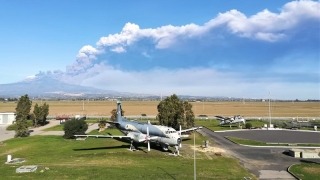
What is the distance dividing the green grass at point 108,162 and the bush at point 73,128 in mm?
4671

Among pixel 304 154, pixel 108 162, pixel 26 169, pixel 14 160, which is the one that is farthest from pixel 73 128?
pixel 304 154

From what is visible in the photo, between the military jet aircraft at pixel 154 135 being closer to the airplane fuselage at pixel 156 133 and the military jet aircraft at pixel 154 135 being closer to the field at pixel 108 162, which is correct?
the airplane fuselage at pixel 156 133

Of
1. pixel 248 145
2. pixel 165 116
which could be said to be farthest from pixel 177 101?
pixel 248 145

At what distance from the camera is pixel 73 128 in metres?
67.9

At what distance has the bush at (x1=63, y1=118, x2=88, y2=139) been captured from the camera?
6746cm

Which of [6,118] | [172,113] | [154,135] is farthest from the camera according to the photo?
[6,118]

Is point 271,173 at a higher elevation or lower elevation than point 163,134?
lower

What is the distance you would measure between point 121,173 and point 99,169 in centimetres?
374

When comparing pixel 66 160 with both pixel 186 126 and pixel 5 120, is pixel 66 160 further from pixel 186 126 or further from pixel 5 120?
pixel 5 120

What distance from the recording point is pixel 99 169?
38.8 meters

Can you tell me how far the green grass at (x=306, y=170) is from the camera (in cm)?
3759

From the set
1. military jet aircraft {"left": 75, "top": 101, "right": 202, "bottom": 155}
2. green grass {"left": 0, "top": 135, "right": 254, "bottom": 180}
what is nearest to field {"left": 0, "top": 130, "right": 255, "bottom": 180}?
green grass {"left": 0, "top": 135, "right": 254, "bottom": 180}

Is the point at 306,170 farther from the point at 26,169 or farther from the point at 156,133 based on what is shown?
the point at 26,169

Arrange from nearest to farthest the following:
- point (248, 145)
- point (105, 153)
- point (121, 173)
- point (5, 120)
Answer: point (121, 173)
point (105, 153)
point (248, 145)
point (5, 120)
